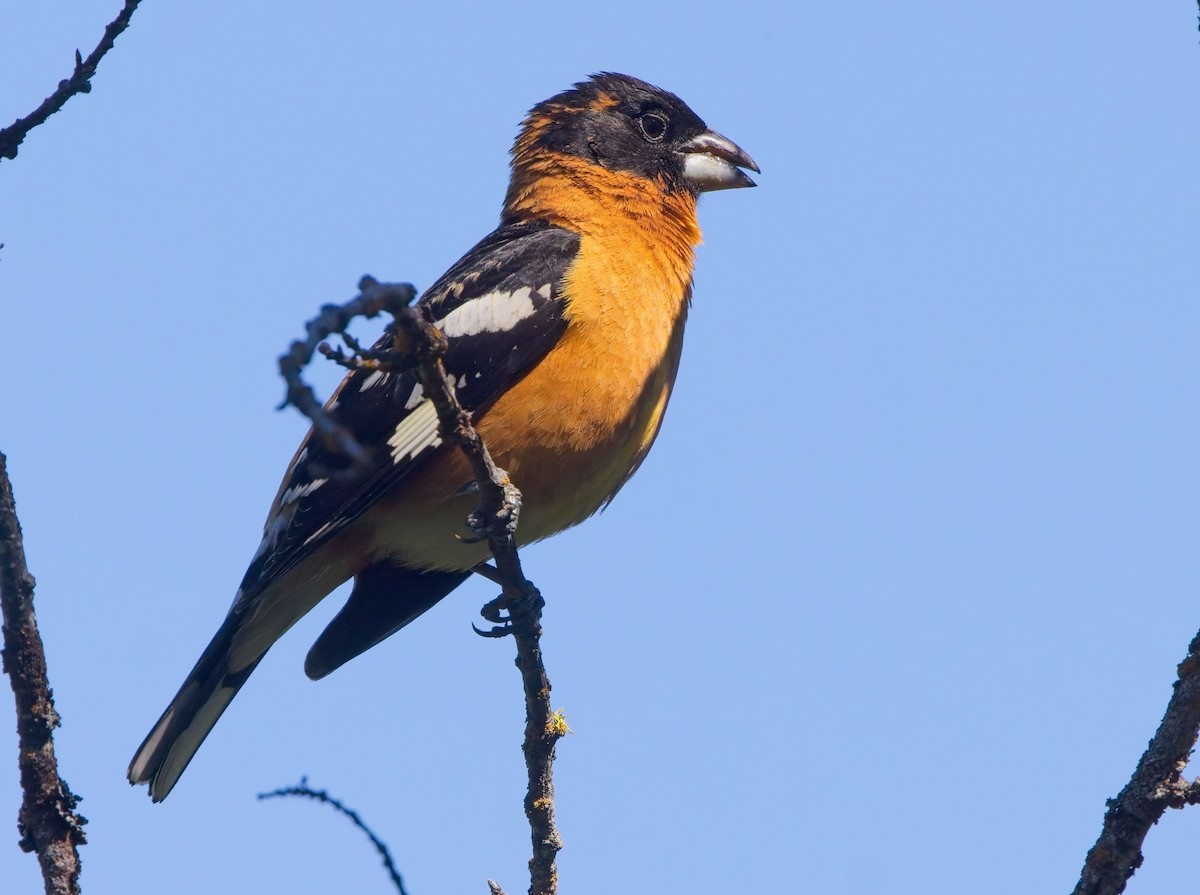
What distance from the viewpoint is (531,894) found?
414cm

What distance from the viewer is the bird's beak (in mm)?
6746

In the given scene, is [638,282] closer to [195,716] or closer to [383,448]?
[383,448]

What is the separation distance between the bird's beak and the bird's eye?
14 cm

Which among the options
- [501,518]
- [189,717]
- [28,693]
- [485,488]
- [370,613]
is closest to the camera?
[28,693]

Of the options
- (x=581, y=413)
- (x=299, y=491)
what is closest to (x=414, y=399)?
(x=299, y=491)

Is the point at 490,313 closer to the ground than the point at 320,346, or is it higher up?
higher up

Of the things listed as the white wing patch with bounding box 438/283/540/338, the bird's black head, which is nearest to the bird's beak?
the bird's black head

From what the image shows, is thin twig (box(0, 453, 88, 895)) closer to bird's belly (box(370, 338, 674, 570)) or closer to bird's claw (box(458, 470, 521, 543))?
bird's claw (box(458, 470, 521, 543))

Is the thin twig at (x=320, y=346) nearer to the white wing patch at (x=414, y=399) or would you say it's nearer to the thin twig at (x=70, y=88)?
the thin twig at (x=70, y=88)

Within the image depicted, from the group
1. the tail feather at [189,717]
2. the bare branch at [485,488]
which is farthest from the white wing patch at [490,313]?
the tail feather at [189,717]

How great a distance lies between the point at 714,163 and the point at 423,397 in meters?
2.29

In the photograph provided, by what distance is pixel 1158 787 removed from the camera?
3.16 m

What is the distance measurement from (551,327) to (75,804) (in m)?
2.82

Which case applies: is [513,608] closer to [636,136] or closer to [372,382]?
[372,382]
